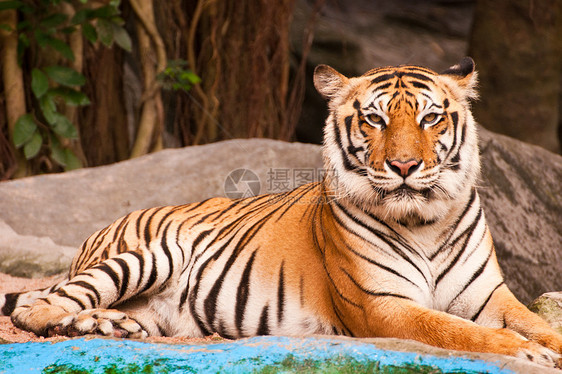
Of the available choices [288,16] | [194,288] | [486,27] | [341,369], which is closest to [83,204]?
→ [194,288]

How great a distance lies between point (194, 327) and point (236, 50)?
4.60m

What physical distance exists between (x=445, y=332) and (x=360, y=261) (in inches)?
22.4

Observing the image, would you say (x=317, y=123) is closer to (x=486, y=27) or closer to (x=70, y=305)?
(x=486, y=27)

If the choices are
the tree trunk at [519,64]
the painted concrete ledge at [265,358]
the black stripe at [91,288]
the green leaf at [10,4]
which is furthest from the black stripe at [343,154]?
the tree trunk at [519,64]

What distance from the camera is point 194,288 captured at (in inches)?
142

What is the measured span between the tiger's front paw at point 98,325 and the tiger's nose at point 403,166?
1.33 meters

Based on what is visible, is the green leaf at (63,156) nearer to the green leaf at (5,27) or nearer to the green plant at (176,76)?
the green leaf at (5,27)

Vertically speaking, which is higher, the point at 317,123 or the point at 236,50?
the point at 236,50

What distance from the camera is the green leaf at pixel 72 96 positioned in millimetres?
6574

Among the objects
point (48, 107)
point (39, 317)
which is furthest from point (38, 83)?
point (39, 317)

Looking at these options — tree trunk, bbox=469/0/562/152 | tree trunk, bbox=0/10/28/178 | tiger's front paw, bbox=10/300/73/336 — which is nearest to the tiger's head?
tiger's front paw, bbox=10/300/73/336

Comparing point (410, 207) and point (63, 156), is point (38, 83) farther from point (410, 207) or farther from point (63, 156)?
point (410, 207)

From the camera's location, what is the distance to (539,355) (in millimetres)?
2324

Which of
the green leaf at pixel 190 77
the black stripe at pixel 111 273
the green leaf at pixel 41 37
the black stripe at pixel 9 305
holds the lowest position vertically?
the black stripe at pixel 9 305
